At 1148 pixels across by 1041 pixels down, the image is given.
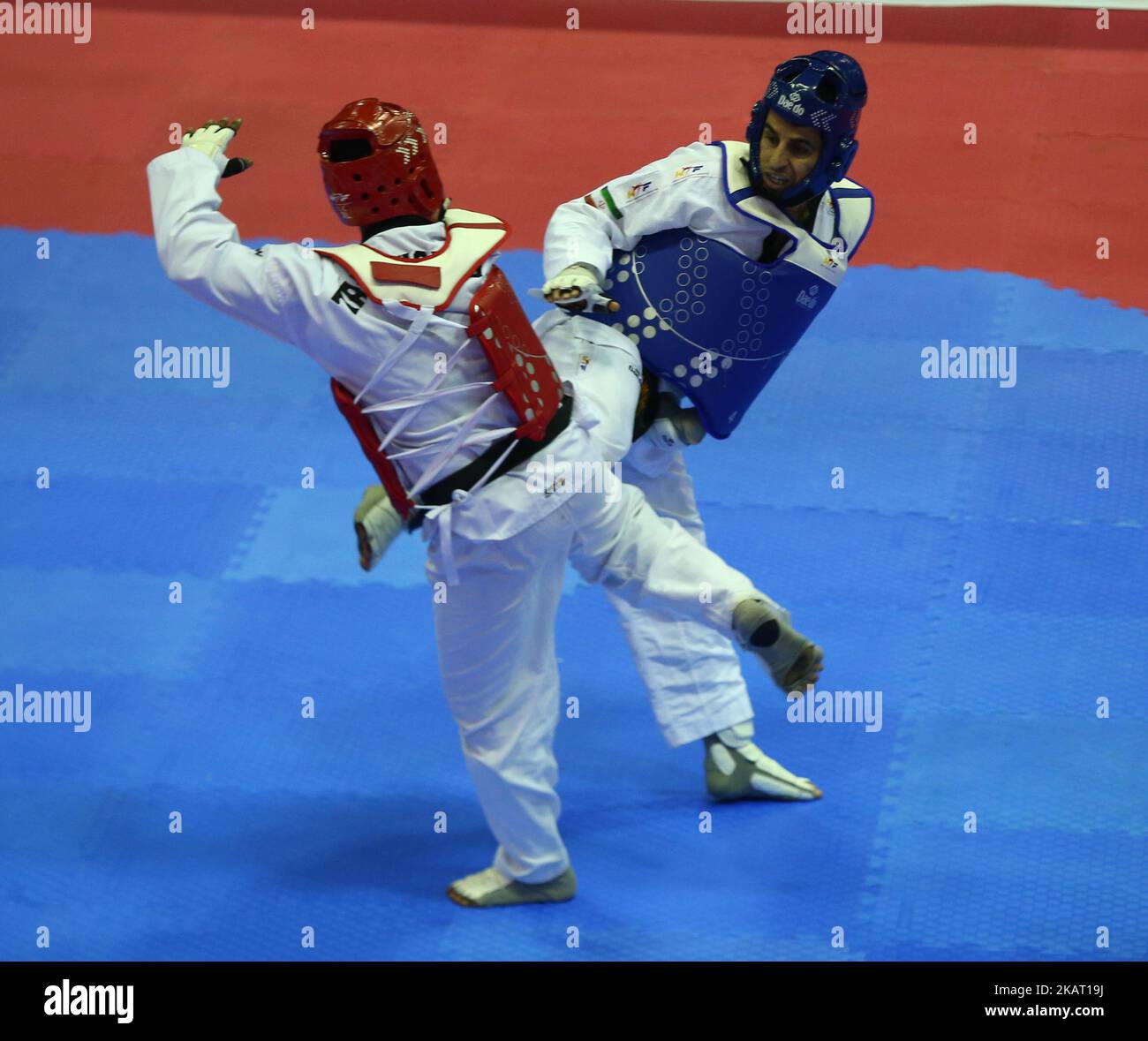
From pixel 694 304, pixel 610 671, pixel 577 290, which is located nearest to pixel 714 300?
pixel 694 304

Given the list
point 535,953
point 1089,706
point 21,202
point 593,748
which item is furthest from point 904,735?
point 21,202

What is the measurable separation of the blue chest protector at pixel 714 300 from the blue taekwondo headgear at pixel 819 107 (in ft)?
0.43

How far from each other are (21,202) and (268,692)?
168 inches

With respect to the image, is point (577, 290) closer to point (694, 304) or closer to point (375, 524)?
point (694, 304)

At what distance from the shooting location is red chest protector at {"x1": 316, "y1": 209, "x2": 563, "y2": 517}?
406 cm

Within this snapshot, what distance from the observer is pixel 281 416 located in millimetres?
7273

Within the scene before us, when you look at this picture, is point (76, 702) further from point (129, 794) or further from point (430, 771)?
point (430, 771)

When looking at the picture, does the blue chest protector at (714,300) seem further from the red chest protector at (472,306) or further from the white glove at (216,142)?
the white glove at (216,142)

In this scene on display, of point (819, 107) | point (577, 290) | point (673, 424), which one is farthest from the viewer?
point (673, 424)

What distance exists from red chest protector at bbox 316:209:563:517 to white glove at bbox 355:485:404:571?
0.46ft

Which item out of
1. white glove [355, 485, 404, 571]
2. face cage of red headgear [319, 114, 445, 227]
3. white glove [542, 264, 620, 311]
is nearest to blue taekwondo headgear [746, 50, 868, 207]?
white glove [542, 264, 620, 311]

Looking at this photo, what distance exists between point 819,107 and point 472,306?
3.95ft

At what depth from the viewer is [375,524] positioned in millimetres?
4469

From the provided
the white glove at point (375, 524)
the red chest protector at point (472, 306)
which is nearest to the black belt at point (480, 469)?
the red chest protector at point (472, 306)
